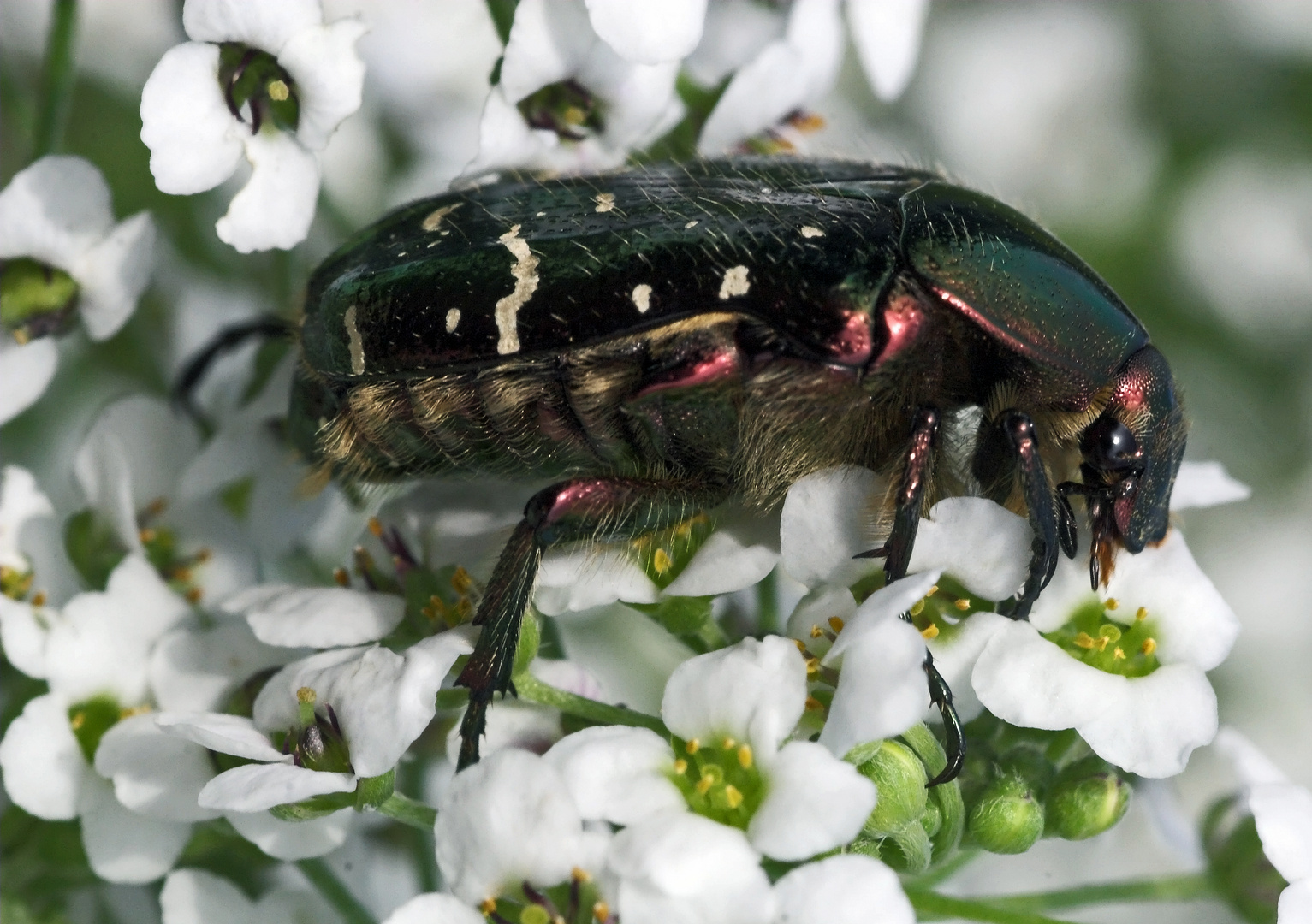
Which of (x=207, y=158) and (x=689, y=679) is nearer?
(x=689, y=679)

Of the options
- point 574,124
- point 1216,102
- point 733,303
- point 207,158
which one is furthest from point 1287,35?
point 207,158

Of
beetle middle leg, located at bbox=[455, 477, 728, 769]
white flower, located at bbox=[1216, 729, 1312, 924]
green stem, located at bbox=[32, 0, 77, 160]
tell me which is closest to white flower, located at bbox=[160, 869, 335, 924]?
beetle middle leg, located at bbox=[455, 477, 728, 769]

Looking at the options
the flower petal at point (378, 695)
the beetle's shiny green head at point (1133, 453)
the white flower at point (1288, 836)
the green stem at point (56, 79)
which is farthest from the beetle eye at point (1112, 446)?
the green stem at point (56, 79)

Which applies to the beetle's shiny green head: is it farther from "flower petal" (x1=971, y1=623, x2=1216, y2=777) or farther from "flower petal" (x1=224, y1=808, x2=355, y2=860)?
"flower petal" (x1=224, y1=808, x2=355, y2=860)

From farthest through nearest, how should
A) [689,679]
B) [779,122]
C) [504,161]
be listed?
[779,122] < [504,161] < [689,679]

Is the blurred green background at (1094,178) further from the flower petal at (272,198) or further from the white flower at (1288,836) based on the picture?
the white flower at (1288,836)

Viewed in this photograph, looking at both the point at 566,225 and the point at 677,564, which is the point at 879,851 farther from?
the point at 566,225
